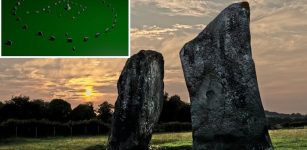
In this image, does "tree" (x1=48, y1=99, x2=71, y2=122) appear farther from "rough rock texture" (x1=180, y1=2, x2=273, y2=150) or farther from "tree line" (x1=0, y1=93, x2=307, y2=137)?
"rough rock texture" (x1=180, y1=2, x2=273, y2=150)

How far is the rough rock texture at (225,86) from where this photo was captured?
16938 mm

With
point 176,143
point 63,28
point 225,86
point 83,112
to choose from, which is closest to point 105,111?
point 83,112

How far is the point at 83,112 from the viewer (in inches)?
2500

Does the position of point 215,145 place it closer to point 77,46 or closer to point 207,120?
point 207,120

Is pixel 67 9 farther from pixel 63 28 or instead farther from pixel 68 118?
pixel 68 118

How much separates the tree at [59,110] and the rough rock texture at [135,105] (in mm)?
40777

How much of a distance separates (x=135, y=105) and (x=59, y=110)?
42476 millimetres

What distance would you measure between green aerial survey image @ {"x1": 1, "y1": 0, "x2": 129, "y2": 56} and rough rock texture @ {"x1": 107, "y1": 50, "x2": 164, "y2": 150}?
3690mm

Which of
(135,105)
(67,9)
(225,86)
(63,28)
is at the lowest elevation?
(135,105)

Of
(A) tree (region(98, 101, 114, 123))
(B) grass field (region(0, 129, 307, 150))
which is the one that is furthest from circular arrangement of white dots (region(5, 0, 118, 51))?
(A) tree (region(98, 101, 114, 123))

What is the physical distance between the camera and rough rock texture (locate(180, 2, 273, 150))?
16938 millimetres

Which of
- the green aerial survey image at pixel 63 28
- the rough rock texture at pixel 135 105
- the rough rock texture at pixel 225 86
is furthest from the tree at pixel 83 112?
the rough rock texture at pixel 225 86

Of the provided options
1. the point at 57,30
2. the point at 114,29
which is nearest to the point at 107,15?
the point at 114,29

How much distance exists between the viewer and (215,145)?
17.2 metres
